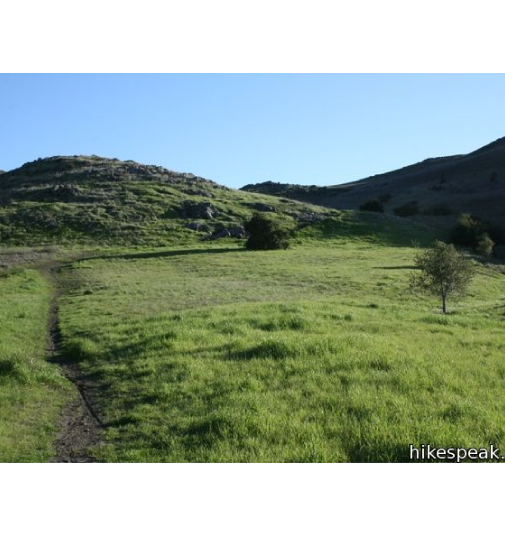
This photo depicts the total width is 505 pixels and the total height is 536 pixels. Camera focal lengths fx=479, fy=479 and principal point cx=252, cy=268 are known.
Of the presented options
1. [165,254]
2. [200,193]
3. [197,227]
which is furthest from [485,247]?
[200,193]

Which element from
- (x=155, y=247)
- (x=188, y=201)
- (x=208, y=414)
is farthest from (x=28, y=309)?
(x=188, y=201)

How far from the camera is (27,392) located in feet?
39.7

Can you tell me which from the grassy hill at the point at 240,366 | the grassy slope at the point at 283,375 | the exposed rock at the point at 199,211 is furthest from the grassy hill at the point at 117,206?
the grassy slope at the point at 283,375

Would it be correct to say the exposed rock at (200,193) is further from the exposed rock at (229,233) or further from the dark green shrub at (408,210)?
the dark green shrub at (408,210)

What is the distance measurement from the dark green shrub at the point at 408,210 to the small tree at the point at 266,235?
42714mm

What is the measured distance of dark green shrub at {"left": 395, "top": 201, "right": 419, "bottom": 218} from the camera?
311 feet

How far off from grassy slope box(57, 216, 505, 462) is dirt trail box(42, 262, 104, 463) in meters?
0.35

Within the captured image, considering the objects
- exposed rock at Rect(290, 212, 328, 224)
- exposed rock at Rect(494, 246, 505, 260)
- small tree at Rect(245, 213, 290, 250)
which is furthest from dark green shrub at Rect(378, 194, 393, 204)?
small tree at Rect(245, 213, 290, 250)

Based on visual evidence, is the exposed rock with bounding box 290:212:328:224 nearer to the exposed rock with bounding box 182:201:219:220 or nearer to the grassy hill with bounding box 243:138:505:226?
the exposed rock with bounding box 182:201:219:220

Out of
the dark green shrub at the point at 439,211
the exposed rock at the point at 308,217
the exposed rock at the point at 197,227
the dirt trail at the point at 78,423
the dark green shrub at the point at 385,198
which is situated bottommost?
the dirt trail at the point at 78,423

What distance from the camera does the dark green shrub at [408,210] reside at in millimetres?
94875
